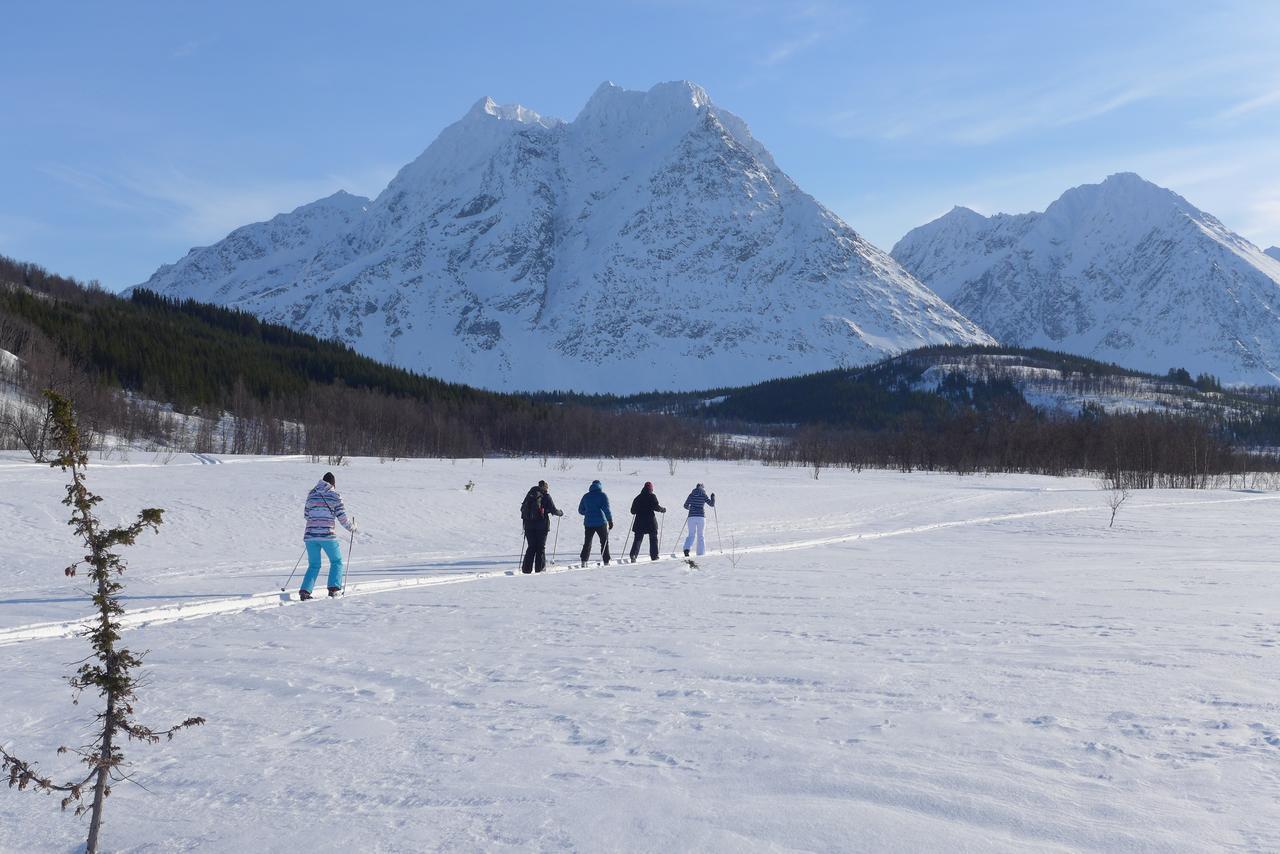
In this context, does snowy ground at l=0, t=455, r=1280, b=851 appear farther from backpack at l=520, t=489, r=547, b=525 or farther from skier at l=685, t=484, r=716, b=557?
skier at l=685, t=484, r=716, b=557

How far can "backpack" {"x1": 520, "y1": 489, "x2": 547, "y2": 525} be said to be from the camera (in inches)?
684

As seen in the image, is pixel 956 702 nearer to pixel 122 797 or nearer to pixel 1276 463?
pixel 122 797

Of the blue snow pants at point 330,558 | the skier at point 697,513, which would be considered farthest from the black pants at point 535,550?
the blue snow pants at point 330,558

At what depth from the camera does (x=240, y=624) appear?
36.3 ft

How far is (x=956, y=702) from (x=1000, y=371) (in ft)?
682

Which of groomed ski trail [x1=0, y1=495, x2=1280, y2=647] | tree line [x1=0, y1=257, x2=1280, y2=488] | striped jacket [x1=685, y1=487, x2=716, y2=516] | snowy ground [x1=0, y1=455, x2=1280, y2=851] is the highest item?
tree line [x1=0, y1=257, x2=1280, y2=488]

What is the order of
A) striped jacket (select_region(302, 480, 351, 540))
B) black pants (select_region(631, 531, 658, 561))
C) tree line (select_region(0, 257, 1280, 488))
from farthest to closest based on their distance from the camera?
tree line (select_region(0, 257, 1280, 488))
black pants (select_region(631, 531, 658, 561))
striped jacket (select_region(302, 480, 351, 540))

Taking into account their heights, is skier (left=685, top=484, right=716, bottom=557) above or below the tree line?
below

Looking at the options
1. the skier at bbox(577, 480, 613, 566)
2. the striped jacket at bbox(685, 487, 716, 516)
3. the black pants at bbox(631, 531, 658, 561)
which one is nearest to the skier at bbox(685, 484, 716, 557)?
the striped jacket at bbox(685, 487, 716, 516)

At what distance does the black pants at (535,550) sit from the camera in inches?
692

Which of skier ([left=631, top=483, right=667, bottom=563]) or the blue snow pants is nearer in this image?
the blue snow pants

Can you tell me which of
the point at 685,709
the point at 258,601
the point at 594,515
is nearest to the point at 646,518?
the point at 594,515

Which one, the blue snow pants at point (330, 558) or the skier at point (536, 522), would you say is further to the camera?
the skier at point (536, 522)

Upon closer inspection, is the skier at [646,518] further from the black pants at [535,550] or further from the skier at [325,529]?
the skier at [325,529]
